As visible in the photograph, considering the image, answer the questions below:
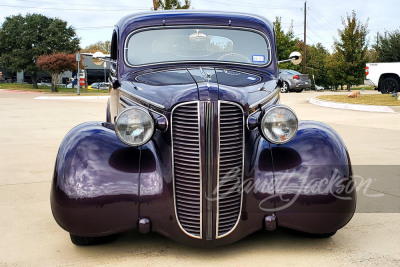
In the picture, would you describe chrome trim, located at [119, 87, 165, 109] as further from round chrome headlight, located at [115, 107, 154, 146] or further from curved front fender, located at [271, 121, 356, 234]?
curved front fender, located at [271, 121, 356, 234]

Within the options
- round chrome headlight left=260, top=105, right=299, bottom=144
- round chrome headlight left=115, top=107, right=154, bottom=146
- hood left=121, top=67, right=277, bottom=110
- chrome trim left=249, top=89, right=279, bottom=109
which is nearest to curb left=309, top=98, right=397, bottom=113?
hood left=121, top=67, right=277, bottom=110

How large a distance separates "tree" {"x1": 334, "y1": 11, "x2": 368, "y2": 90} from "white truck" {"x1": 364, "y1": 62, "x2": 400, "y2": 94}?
41.9 ft

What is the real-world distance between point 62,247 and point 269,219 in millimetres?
1529


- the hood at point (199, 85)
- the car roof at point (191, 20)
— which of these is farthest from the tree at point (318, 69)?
the hood at point (199, 85)

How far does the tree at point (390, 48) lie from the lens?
92.2 feet

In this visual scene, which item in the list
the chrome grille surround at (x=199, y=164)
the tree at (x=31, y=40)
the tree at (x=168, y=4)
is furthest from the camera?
the tree at (x=31, y=40)

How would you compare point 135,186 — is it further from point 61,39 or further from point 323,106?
point 61,39

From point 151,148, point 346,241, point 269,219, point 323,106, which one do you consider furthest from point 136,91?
point 323,106

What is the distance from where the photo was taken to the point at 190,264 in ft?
10.6

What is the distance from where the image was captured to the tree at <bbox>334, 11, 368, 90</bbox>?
30.5 m

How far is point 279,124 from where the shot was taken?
134 inches

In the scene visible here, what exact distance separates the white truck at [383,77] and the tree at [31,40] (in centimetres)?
3226

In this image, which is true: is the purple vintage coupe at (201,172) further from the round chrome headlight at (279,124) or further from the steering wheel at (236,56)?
the steering wheel at (236,56)

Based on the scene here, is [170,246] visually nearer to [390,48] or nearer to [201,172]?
[201,172]
